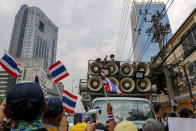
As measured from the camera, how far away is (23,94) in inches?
42.6

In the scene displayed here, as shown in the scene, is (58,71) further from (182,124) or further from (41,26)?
(41,26)

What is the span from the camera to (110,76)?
18.8ft

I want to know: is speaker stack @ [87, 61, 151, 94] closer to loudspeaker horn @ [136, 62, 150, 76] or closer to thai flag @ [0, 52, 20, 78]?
loudspeaker horn @ [136, 62, 150, 76]

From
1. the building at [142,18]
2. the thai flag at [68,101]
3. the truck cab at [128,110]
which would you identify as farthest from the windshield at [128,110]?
the building at [142,18]

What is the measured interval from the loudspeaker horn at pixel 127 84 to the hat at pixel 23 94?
4533 millimetres

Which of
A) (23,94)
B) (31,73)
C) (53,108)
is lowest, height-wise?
(53,108)

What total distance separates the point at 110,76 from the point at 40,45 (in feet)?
433

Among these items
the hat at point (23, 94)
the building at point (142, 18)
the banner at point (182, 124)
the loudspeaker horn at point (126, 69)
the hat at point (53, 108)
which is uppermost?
the building at point (142, 18)

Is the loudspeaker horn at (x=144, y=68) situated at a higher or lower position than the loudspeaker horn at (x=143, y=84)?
higher

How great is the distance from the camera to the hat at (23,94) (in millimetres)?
1076

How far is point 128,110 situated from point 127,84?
151 cm

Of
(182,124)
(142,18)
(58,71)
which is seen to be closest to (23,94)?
(182,124)

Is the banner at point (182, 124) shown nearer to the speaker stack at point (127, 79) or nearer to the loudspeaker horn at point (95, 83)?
the speaker stack at point (127, 79)

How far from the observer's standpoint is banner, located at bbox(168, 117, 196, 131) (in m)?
2.44
